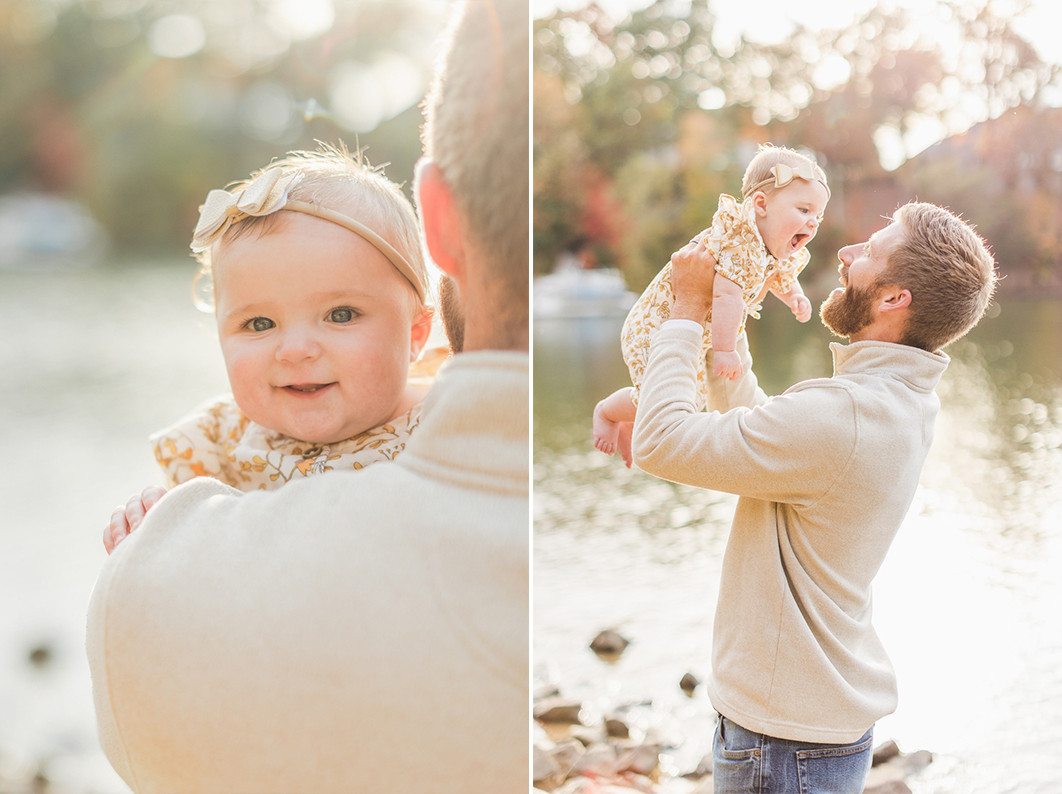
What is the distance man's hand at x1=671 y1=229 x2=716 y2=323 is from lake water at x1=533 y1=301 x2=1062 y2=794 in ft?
5.65

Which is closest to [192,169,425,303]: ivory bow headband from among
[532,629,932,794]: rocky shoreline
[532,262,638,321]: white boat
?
[532,629,932,794]: rocky shoreline

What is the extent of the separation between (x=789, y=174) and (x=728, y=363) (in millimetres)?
227

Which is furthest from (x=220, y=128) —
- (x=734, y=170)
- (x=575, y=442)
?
(x=575, y=442)

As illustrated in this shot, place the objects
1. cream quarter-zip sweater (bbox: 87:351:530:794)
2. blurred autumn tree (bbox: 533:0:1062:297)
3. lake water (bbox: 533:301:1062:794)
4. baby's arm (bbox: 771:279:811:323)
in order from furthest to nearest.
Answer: blurred autumn tree (bbox: 533:0:1062:297)
lake water (bbox: 533:301:1062:794)
baby's arm (bbox: 771:279:811:323)
cream quarter-zip sweater (bbox: 87:351:530:794)

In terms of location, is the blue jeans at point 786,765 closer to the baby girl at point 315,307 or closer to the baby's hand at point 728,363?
the baby's hand at point 728,363

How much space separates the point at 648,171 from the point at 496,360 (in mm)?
13367

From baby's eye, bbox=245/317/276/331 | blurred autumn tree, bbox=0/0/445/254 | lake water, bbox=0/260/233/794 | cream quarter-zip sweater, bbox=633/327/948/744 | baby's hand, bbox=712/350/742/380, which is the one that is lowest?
lake water, bbox=0/260/233/794

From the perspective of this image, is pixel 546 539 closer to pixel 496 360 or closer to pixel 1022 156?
pixel 1022 156

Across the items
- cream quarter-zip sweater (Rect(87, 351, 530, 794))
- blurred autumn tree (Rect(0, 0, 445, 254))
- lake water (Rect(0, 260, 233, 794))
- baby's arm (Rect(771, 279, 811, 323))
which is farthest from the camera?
blurred autumn tree (Rect(0, 0, 445, 254))

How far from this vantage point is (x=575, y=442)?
6.15 meters

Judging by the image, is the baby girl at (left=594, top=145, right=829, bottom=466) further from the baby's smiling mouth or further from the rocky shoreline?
the rocky shoreline

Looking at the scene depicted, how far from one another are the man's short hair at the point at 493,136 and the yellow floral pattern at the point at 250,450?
0.36 meters

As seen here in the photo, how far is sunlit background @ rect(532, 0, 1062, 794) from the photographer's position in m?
2.66

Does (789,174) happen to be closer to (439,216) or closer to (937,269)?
(937,269)
